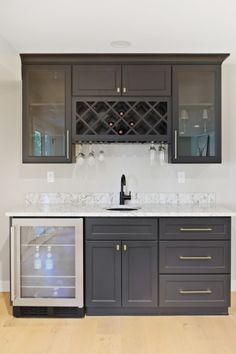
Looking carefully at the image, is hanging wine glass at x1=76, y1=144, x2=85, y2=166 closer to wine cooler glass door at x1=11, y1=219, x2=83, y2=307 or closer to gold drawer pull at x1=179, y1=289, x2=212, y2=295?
Result: wine cooler glass door at x1=11, y1=219, x2=83, y2=307

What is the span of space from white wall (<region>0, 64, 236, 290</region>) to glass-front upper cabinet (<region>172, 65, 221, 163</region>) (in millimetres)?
316

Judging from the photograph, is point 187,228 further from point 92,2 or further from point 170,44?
point 92,2

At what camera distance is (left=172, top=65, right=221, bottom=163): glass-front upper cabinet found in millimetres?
3459

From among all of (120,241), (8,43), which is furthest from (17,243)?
(8,43)

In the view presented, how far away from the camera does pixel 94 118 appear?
350 centimetres

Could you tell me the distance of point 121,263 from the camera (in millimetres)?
3129

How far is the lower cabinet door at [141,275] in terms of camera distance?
10.3 feet

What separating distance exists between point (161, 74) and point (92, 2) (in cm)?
125

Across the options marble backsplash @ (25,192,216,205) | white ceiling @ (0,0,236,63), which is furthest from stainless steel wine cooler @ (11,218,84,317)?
white ceiling @ (0,0,236,63)

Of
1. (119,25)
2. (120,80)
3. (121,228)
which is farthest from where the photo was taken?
(120,80)

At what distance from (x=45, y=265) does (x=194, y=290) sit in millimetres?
1337

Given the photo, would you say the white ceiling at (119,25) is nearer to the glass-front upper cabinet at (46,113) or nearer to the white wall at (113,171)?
the glass-front upper cabinet at (46,113)

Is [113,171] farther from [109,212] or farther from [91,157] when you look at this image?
[109,212]

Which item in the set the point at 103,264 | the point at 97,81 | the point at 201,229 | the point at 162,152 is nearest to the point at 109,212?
the point at 103,264
